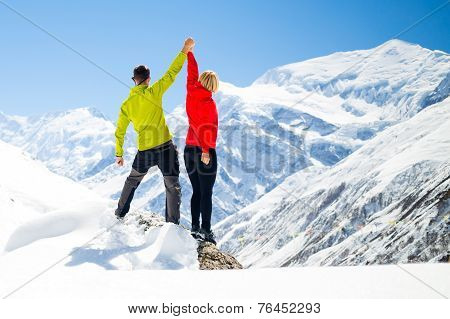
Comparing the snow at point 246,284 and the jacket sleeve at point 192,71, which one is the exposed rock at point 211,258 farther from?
the jacket sleeve at point 192,71

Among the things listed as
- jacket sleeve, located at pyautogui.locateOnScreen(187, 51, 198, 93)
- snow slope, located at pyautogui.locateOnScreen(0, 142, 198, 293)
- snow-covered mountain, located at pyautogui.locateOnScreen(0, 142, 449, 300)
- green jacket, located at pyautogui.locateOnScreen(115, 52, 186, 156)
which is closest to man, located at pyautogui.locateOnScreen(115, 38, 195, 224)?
green jacket, located at pyautogui.locateOnScreen(115, 52, 186, 156)

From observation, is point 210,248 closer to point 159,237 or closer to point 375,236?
point 159,237

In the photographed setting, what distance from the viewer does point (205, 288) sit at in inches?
254

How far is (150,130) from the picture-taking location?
384 inches

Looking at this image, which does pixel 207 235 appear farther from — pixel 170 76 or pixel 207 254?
pixel 170 76

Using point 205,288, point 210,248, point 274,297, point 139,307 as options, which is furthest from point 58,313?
point 210,248

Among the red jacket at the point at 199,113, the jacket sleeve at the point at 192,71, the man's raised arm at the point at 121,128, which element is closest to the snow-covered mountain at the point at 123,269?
the man's raised arm at the point at 121,128

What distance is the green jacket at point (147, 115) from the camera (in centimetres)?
967

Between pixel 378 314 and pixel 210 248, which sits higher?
pixel 210 248

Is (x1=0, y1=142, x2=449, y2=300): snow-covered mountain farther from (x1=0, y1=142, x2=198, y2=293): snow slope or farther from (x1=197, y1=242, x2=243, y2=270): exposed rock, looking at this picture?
(x1=197, y1=242, x2=243, y2=270): exposed rock

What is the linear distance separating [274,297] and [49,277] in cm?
330

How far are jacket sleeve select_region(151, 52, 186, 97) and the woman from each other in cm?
19

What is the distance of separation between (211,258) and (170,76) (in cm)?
381

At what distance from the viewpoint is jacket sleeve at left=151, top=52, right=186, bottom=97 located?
32.0 feet
